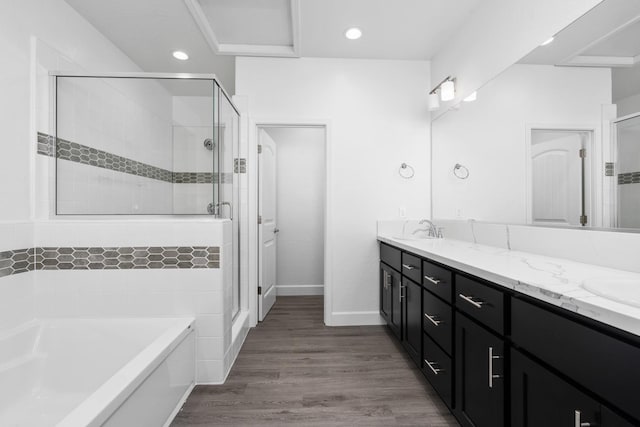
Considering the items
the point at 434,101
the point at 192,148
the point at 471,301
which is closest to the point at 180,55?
the point at 192,148

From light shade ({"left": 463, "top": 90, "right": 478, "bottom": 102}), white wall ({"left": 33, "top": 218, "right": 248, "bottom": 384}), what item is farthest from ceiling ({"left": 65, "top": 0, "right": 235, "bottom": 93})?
light shade ({"left": 463, "top": 90, "right": 478, "bottom": 102})

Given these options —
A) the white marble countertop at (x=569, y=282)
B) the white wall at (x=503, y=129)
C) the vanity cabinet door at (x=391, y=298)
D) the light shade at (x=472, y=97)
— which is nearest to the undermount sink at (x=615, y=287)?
the white marble countertop at (x=569, y=282)

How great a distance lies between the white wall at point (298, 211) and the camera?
12.8 ft

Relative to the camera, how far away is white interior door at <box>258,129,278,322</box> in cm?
293

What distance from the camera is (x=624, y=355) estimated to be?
67 cm

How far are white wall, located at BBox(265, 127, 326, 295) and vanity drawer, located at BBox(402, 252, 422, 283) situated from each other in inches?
74.0

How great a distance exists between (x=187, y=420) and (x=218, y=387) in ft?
0.99

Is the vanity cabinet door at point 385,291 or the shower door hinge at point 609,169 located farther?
the vanity cabinet door at point 385,291

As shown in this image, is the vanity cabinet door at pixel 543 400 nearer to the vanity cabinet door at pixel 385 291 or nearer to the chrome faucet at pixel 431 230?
the vanity cabinet door at pixel 385 291

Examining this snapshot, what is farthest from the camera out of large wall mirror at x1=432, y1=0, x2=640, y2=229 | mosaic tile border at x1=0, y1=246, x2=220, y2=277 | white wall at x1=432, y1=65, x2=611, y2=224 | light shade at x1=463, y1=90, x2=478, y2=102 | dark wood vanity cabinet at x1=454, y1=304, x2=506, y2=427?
light shade at x1=463, y1=90, x2=478, y2=102

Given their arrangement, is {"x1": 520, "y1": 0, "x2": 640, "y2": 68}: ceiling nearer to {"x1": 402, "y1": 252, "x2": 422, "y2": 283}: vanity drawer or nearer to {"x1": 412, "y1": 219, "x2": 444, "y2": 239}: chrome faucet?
{"x1": 402, "y1": 252, "x2": 422, "y2": 283}: vanity drawer

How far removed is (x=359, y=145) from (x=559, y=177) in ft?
5.42

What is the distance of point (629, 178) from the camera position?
1.20 metres

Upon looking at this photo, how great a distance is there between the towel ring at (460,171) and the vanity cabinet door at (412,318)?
102 cm
